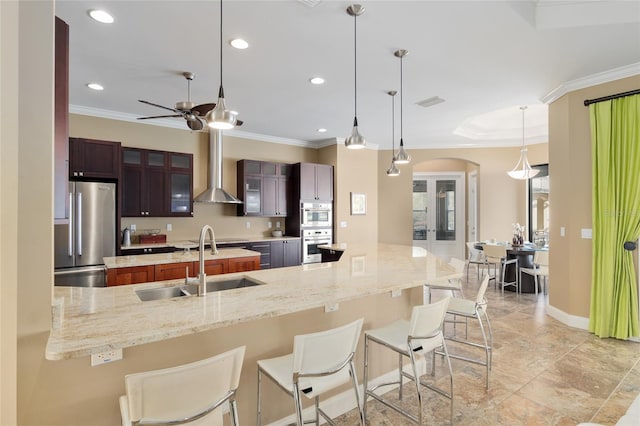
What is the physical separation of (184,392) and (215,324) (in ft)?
0.96

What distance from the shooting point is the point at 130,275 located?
3.41 m

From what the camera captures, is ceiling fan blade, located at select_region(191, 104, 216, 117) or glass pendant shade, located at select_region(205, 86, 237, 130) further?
ceiling fan blade, located at select_region(191, 104, 216, 117)

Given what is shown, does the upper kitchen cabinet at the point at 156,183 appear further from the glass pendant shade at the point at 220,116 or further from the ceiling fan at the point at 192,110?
the glass pendant shade at the point at 220,116

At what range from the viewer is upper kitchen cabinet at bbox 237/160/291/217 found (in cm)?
596

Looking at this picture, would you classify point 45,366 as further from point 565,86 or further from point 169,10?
point 565,86

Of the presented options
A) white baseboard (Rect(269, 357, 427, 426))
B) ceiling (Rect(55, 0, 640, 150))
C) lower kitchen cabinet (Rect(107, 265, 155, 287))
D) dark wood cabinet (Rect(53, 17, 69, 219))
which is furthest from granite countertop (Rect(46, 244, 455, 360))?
ceiling (Rect(55, 0, 640, 150))

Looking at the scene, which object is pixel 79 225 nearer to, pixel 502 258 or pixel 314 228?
pixel 314 228

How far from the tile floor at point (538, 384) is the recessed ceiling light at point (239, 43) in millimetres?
3189

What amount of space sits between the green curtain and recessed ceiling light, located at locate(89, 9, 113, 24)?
4896 mm

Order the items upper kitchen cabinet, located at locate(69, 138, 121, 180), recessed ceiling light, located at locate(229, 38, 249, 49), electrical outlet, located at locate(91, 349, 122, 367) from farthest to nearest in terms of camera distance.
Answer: upper kitchen cabinet, located at locate(69, 138, 121, 180)
recessed ceiling light, located at locate(229, 38, 249, 49)
electrical outlet, located at locate(91, 349, 122, 367)

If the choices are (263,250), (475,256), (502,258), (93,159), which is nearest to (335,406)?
(263,250)

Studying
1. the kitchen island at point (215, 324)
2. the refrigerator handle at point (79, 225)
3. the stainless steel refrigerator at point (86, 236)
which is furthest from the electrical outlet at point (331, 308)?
the refrigerator handle at point (79, 225)

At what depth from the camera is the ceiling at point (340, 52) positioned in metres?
2.54

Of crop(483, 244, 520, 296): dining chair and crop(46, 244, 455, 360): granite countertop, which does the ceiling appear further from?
crop(483, 244, 520, 296): dining chair
